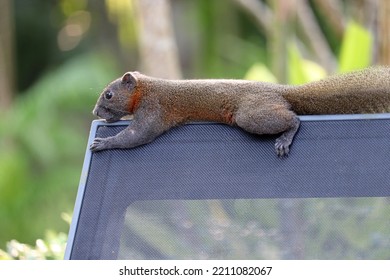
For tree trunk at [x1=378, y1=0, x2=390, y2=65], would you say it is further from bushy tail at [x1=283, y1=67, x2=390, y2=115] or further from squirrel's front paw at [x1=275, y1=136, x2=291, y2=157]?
squirrel's front paw at [x1=275, y1=136, x2=291, y2=157]

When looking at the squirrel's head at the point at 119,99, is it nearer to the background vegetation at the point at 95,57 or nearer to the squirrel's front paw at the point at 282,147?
the background vegetation at the point at 95,57

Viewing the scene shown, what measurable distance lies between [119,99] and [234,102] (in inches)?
23.0

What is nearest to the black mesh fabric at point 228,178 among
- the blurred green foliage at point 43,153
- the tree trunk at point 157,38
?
the tree trunk at point 157,38

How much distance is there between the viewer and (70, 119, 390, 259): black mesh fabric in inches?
107

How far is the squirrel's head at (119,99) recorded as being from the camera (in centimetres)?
401

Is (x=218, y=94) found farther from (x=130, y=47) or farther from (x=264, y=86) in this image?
(x=130, y=47)

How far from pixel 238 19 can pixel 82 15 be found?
3229 millimetres

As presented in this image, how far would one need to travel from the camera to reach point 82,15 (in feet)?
59.1

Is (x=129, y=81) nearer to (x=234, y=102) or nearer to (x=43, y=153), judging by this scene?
(x=234, y=102)

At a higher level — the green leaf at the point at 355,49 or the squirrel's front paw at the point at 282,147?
the squirrel's front paw at the point at 282,147

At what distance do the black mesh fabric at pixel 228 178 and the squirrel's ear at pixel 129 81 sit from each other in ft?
3.29

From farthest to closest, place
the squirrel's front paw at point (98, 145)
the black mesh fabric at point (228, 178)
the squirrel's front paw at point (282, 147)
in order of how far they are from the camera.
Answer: the squirrel's front paw at point (98, 145)
the squirrel's front paw at point (282, 147)
the black mesh fabric at point (228, 178)

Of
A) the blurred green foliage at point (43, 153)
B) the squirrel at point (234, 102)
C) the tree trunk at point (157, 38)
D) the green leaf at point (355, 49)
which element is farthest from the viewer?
the blurred green foliage at point (43, 153)

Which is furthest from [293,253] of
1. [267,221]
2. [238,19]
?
[238,19]
